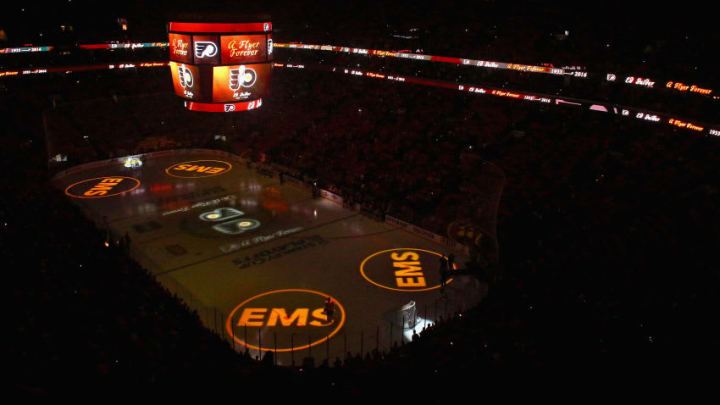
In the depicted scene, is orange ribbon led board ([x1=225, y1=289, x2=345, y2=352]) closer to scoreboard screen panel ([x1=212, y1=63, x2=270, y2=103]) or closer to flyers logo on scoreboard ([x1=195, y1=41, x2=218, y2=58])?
scoreboard screen panel ([x1=212, y1=63, x2=270, y2=103])

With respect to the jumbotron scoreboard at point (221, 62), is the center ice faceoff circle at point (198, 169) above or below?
below

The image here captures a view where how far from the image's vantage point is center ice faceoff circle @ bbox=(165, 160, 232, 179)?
29758mm

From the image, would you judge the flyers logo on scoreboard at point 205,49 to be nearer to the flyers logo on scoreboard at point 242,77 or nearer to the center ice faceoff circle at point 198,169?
the flyers logo on scoreboard at point 242,77

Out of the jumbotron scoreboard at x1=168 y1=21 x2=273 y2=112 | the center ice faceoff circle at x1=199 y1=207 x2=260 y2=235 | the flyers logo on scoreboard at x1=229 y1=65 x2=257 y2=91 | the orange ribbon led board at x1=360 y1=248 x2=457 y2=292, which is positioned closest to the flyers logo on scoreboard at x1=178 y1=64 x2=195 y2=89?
the jumbotron scoreboard at x1=168 y1=21 x2=273 y2=112

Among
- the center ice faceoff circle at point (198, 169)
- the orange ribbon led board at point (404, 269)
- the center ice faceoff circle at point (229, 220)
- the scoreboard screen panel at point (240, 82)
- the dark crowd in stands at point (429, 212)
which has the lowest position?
the center ice faceoff circle at point (198, 169)

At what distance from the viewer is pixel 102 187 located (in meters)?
27.0

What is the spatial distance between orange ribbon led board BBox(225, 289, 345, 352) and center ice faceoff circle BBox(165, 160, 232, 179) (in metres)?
15.5

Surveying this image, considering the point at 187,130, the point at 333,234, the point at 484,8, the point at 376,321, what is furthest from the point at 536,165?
the point at 187,130

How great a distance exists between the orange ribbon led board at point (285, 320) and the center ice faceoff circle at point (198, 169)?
1546cm

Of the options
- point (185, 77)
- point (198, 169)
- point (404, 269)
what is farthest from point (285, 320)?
point (198, 169)

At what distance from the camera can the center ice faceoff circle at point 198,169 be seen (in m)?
29.8

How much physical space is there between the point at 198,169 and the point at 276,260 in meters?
14.4

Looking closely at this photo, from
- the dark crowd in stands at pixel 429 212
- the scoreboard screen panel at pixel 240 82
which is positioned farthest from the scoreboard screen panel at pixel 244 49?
the dark crowd in stands at pixel 429 212

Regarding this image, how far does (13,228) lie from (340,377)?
1199 centimetres
